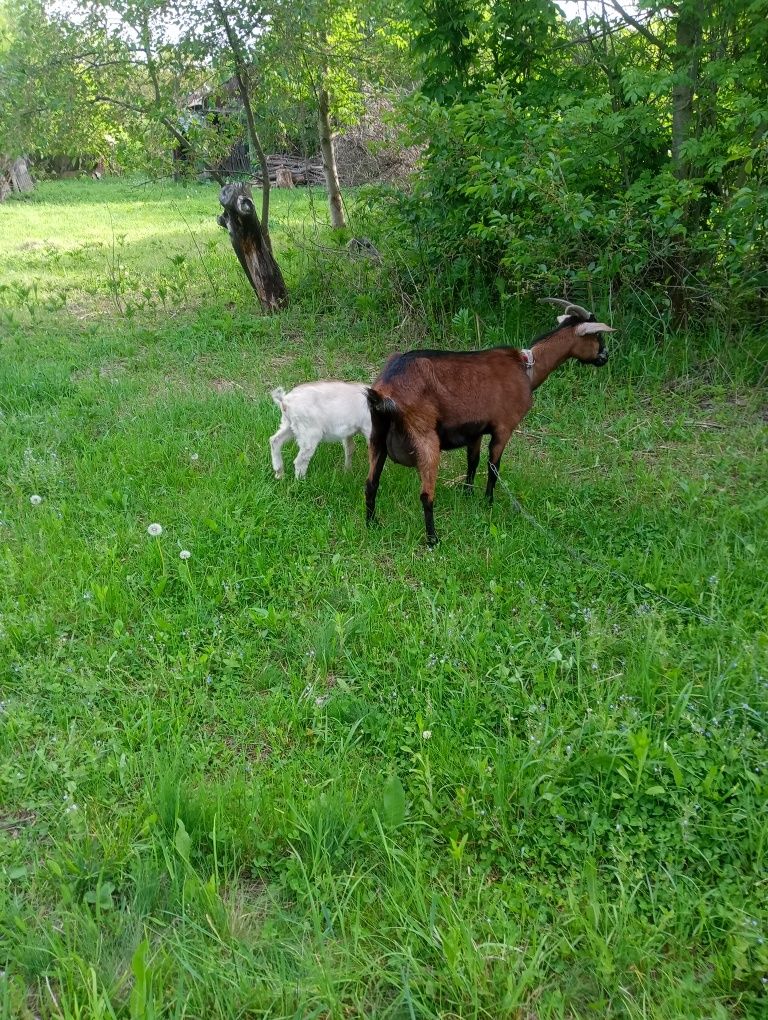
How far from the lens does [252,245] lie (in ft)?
28.7

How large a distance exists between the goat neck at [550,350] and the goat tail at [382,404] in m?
1.17

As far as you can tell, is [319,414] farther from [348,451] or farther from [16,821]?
[16,821]

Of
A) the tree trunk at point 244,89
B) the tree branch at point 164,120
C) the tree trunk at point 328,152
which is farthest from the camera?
the tree trunk at point 328,152

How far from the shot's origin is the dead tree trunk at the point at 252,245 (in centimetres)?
855

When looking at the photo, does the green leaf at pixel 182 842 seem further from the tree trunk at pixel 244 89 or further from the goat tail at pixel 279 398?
the tree trunk at pixel 244 89

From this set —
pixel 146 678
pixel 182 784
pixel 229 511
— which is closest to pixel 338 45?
pixel 229 511

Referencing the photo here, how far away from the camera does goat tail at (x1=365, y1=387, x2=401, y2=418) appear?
4277 millimetres

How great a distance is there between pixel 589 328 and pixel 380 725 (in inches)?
122

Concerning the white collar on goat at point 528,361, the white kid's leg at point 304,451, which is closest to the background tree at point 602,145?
the white collar on goat at point 528,361

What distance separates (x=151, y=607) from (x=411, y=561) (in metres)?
1.41

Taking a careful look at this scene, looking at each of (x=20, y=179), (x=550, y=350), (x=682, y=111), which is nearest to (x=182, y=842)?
(x=550, y=350)

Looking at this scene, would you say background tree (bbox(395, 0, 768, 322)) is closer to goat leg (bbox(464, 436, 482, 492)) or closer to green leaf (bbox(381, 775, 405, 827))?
goat leg (bbox(464, 436, 482, 492))

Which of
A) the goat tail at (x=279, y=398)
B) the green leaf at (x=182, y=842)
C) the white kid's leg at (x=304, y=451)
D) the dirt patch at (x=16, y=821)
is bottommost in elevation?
the dirt patch at (x=16, y=821)

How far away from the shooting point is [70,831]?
2.68m
